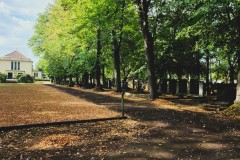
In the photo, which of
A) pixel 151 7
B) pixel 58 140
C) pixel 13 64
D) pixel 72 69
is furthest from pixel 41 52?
pixel 58 140

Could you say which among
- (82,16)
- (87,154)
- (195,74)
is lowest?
(87,154)

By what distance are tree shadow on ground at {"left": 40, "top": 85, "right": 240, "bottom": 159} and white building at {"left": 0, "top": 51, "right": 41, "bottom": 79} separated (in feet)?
334

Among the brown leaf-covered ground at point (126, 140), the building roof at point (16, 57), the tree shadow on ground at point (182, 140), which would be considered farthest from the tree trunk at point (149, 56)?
the building roof at point (16, 57)

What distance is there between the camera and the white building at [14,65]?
105 m

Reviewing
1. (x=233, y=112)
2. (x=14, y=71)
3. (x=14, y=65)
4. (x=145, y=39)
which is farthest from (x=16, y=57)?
(x=233, y=112)

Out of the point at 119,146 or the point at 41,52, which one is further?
the point at 41,52

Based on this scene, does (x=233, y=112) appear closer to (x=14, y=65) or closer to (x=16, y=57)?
(x=14, y=65)

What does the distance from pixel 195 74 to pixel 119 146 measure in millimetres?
25266

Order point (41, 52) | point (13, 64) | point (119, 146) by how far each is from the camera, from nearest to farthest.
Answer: point (119, 146) → point (41, 52) → point (13, 64)

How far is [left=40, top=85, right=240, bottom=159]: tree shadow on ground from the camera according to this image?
6773 mm

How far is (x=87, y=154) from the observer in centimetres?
673

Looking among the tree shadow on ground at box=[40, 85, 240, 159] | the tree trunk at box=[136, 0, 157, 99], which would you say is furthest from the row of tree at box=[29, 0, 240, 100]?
the tree shadow on ground at box=[40, 85, 240, 159]

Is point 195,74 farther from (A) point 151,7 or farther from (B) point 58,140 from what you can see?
(B) point 58,140

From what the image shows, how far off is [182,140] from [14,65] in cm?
10662
